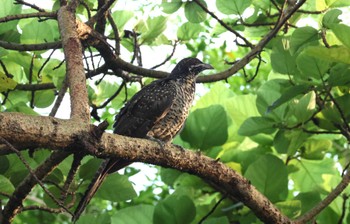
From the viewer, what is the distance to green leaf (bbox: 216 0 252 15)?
154 inches

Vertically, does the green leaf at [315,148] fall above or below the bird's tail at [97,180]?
above

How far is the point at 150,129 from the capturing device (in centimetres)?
414

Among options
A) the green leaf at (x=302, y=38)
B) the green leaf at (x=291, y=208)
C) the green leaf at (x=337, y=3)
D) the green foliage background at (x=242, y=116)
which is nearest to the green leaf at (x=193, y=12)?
the green foliage background at (x=242, y=116)

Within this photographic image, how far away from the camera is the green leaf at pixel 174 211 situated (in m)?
3.36

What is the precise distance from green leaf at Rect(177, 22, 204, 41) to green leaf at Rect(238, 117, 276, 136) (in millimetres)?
972

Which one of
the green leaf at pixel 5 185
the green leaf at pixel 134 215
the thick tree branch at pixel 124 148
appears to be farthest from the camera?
the green leaf at pixel 134 215

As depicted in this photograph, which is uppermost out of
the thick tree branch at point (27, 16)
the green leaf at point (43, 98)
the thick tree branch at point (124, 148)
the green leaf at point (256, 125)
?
the thick tree branch at point (27, 16)

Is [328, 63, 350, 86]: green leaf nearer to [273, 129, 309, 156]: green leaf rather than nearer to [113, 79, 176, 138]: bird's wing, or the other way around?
[273, 129, 309, 156]: green leaf

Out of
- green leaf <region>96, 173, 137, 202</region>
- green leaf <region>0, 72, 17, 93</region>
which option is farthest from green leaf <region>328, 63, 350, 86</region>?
green leaf <region>0, 72, 17, 93</region>

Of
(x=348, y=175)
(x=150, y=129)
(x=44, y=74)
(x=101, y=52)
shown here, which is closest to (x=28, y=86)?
(x=44, y=74)

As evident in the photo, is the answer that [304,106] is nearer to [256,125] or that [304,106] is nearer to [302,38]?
[302,38]

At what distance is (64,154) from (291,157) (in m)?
1.70

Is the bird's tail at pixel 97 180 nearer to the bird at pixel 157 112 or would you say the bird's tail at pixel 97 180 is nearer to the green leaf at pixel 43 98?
the bird at pixel 157 112

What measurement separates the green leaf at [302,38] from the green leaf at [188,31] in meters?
1.17
